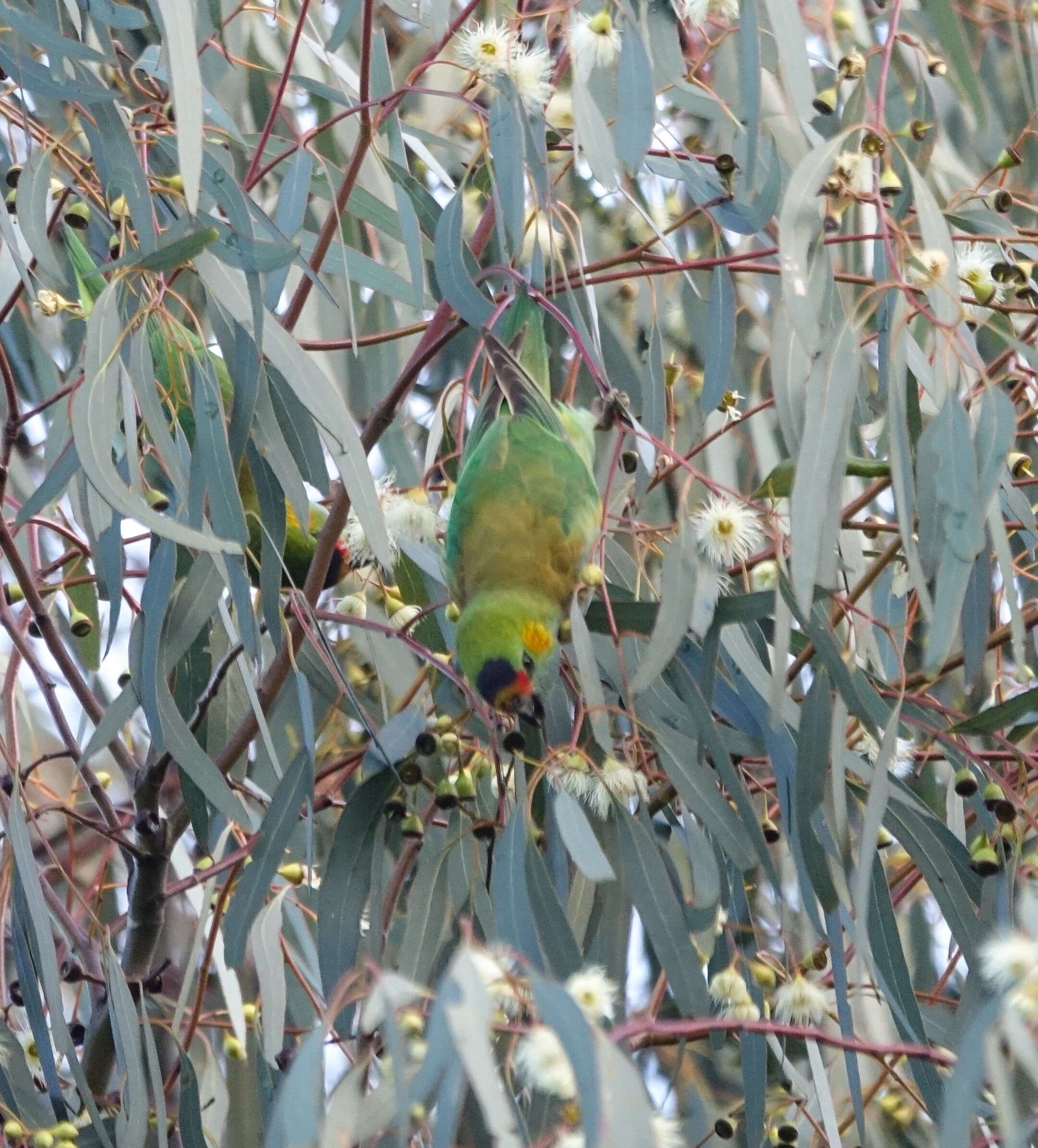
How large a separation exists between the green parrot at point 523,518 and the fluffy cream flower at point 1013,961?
1.31m

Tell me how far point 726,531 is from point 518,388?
0.65 metres

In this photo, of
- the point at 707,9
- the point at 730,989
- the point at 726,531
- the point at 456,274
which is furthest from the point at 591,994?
the point at 707,9

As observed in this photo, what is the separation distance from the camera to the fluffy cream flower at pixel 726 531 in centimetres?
207

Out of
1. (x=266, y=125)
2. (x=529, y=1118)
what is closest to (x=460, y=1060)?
(x=529, y=1118)

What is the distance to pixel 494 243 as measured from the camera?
9.23ft

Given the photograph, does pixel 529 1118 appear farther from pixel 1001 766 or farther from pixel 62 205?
pixel 62 205

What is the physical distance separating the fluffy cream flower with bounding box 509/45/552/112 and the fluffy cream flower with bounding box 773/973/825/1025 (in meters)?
1.23

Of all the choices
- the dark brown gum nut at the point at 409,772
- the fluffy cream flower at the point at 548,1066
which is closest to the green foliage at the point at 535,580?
the dark brown gum nut at the point at 409,772

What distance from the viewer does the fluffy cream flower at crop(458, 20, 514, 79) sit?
207 centimetres

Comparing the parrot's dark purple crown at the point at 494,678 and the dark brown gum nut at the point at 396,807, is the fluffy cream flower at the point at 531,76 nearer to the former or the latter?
the parrot's dark purple crown at the point at 494,678

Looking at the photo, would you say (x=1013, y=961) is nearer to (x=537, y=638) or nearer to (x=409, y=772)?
(x=409, y=772)

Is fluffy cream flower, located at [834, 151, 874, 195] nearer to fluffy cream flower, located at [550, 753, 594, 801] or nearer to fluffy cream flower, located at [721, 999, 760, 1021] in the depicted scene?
fluffy cream flower, located at [550, 753, 594, 801]

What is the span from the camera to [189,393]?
220cm

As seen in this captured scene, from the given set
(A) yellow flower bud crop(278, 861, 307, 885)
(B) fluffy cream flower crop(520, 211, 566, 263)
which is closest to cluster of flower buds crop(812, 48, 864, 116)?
(B) fluffy cream flower crop(520, 211, 566, 263)
